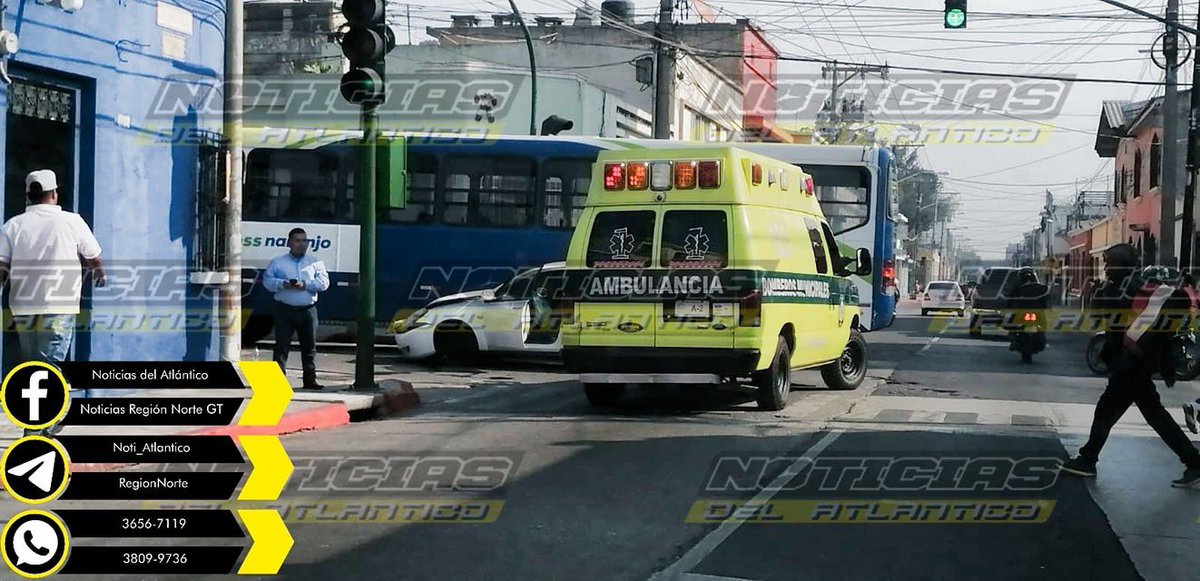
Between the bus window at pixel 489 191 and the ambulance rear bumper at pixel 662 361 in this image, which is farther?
the bus window at pixel 489 191

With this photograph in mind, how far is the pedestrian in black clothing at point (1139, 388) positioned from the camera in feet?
28.0

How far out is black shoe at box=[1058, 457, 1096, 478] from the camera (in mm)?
8633

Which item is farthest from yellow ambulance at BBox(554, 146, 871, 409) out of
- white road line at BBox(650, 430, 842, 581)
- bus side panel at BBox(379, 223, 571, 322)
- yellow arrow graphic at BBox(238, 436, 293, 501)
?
bus side panel at BBox(379, 223, 571, 322)

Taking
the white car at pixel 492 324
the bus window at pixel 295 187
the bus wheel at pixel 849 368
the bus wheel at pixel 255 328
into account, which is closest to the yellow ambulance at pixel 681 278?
the bus wheel at pixel 849 368

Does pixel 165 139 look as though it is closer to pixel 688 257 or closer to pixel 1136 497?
pixel 688 257

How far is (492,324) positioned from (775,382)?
5666mm

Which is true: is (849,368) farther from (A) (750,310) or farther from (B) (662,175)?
(B) (662,175)

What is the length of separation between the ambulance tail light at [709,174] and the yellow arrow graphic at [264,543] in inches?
268

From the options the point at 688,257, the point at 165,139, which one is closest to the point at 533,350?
the point at 688,257

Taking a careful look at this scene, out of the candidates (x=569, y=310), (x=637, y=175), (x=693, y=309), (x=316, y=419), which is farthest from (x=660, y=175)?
(x=316, y=419)

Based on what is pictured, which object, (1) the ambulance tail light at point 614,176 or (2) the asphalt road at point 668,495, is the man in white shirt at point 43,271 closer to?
(2) the asphalt road at point 668,495

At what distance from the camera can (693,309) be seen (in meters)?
11.7

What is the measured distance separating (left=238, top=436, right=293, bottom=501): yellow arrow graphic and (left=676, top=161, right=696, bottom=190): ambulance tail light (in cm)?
710

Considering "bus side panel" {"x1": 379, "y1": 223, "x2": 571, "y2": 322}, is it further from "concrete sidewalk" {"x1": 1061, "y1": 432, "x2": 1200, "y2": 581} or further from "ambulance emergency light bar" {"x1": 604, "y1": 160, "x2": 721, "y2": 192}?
"concrete sidewalk" {"x1": 1061, "y1": 432, "x2": 1200, "y2": 581}
